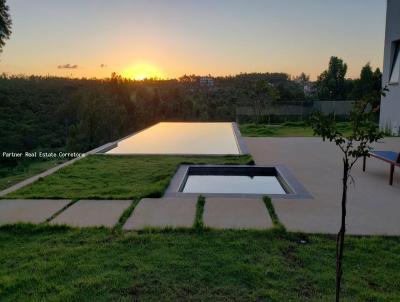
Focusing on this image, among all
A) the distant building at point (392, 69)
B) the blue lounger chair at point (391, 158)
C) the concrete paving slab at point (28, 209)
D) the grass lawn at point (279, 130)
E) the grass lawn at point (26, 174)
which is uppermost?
the distant building at point (392, 69)

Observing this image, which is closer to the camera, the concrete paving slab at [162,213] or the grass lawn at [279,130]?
the concrete paving slab at [162,213]

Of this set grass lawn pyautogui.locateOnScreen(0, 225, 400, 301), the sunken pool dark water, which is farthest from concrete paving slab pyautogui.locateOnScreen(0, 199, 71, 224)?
the sunken pool dark water

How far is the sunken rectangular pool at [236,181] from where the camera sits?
4.62 m

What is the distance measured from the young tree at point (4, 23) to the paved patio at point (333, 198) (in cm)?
816

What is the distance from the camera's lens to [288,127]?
604 inches

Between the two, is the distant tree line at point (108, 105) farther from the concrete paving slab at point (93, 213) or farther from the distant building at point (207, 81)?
the concrete paving slab at point (93, 213)

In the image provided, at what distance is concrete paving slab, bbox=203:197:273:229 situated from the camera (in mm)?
3174

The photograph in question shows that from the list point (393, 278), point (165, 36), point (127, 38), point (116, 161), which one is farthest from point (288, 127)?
point (393, 278)

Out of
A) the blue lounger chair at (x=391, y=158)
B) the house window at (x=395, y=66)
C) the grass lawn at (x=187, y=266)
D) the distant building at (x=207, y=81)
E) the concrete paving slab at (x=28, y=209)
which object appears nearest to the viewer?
the grass lawn at (x=187, y=266)

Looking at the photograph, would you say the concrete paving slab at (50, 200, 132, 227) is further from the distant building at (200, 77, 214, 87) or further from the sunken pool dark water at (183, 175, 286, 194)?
the distant building at (200, 77, 214, 87)

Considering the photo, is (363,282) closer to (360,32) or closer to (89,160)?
(89,160)

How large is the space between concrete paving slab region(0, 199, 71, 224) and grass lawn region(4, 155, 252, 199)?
17 centimetres

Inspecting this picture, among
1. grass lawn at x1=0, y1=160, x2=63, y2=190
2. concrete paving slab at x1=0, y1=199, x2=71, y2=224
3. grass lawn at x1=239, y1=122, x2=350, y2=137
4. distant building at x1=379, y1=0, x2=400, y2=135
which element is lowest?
grass lawn at x1=0, y1=160, x2=63, y2=190

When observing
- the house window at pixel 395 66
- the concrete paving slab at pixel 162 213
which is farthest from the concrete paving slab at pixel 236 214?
the house window at pixel 395 66
